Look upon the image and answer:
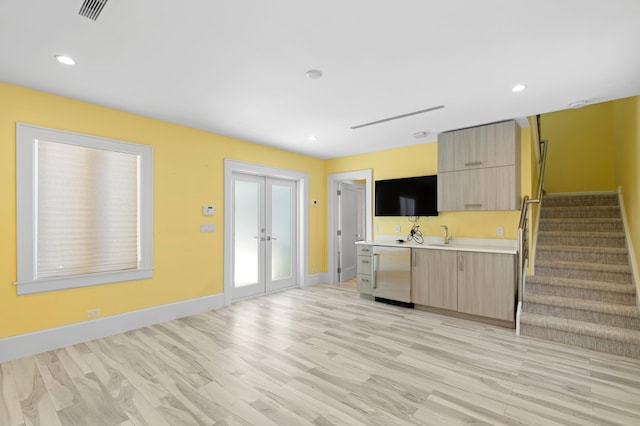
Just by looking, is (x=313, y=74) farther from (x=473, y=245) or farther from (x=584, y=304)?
(x=584, y=304)

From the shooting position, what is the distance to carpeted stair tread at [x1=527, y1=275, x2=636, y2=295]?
3279mm

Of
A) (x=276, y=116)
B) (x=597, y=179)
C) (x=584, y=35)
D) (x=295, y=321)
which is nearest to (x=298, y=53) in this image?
(x=276, y=116)

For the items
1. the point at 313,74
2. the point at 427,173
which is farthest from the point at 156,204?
the point at 427,173

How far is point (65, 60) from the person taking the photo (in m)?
2.36

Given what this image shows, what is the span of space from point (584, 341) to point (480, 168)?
2.20 m

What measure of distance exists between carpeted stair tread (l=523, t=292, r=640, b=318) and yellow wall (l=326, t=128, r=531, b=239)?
82cm

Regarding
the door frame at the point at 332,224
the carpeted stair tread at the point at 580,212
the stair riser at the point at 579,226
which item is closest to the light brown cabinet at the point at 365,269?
the door frame at the point at 332,224

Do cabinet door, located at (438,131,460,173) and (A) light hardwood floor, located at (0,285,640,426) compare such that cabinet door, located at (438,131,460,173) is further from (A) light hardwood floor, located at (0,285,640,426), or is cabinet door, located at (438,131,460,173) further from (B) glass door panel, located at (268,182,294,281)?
(B) glass door panel, located at (268,182,294,281)

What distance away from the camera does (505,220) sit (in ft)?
13.2

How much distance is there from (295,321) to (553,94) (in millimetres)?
3832

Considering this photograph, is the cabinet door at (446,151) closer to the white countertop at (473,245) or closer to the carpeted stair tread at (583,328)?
the white countertop at (473,245)

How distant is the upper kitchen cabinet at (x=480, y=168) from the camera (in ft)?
12.2

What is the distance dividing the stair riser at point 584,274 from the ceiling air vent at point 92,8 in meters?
5.17

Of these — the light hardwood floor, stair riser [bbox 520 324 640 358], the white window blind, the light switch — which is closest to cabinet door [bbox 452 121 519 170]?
stair riser [bbox 520 324 640 358]
